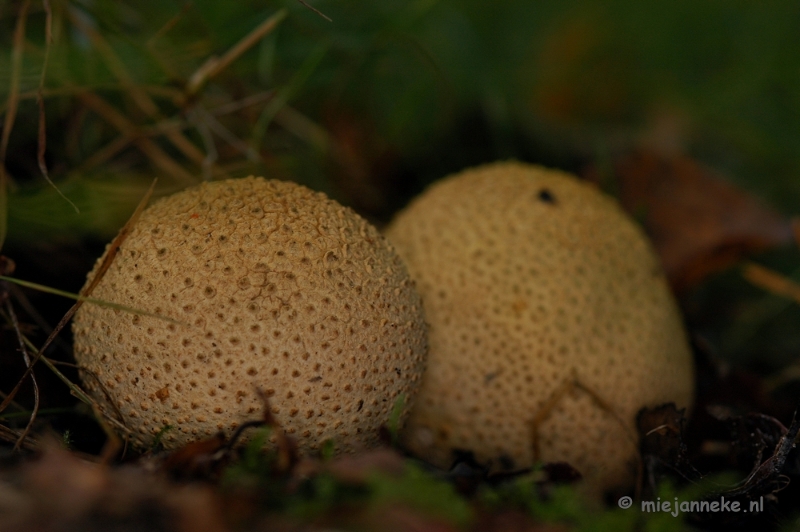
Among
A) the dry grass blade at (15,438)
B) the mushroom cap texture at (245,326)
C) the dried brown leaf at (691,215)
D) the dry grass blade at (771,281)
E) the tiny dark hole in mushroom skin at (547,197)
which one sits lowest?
the dry grass blade at (15,438)

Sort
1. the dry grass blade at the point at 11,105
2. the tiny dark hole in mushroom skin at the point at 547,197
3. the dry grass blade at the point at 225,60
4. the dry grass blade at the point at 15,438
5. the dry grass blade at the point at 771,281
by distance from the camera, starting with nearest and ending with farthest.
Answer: the dry grass blade at the point at 15,438 → the dry grass blade at the point at 11,105 → the tiny dark hole in mushroom skin at the point at 547,197 → the dry grass blade at the point at 225,60 → the dry grass blade at the point at 771,281

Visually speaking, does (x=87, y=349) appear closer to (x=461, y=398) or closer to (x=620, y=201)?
(x=461, y=398)

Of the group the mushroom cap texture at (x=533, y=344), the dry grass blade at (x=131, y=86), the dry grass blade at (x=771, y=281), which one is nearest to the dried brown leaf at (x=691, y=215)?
the dry grass blade at (x=771, y=281)

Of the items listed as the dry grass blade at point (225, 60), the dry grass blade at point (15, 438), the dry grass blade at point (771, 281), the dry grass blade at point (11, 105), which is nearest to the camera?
the dry grass blade at point (15, 438)

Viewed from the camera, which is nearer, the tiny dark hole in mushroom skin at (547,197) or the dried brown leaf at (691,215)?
the tiny dark hole in mushroom skin at (547,197)

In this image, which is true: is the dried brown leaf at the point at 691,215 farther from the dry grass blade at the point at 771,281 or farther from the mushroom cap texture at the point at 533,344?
the mushroom cap texture at the point at 533,344

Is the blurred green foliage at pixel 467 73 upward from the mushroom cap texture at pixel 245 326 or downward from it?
upward

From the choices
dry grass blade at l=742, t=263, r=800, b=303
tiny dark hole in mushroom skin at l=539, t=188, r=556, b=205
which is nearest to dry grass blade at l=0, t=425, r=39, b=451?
tiny dark hole in mushroom skin at l=539, t=188, r=556, b=205

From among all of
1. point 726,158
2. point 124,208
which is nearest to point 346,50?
point 124,208
